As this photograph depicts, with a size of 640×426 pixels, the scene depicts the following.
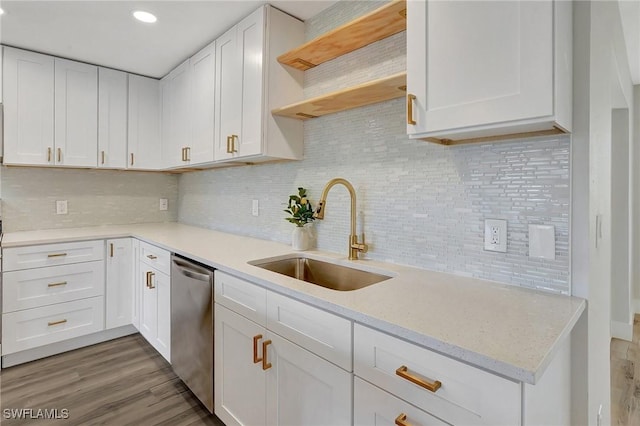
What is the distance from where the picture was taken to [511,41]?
3.16 ft

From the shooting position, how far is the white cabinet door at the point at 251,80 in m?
1.93

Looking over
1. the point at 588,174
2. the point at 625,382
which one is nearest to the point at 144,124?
the point at 588,174

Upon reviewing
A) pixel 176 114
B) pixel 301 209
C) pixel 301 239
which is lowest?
pixel 301 239

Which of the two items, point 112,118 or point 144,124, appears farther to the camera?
point 144,124

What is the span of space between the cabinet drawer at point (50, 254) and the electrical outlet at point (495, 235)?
268cm

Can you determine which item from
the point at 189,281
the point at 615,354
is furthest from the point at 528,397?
the point at 615,354

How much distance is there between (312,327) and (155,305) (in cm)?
166

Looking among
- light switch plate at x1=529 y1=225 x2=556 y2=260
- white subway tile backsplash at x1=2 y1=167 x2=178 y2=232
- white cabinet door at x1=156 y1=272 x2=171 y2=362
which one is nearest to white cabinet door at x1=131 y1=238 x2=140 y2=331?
white cabinet door at x1=156 y1=272 x2=171 y2=362

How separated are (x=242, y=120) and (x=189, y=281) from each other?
1.00 meters

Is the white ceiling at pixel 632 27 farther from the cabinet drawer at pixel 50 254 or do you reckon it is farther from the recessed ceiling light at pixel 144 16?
the cabinet drawer at pixel 50 254

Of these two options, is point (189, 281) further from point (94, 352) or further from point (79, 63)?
point (79, 63)

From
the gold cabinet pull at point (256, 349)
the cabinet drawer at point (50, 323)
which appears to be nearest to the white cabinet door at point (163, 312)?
the cabinet drawer at point (50, 323)

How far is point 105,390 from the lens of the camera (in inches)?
80.0

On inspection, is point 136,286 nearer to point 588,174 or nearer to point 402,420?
point 402,420
